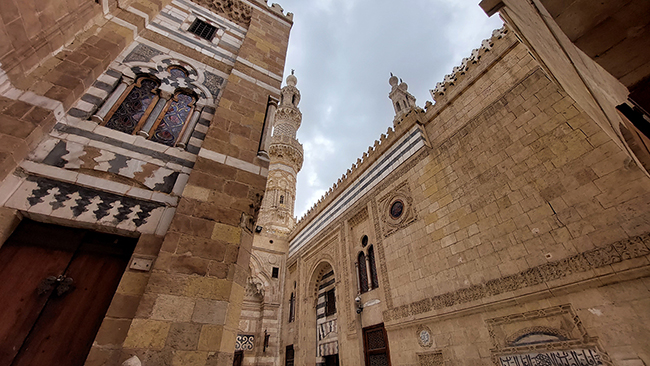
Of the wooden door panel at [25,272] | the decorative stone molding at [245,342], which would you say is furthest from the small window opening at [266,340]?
the wooden door panel at [25,272]

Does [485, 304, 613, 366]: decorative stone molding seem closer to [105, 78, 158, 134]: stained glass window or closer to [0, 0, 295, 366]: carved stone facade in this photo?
[0, 0, 295, 366]: carved stone facade

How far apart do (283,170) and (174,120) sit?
12.2m

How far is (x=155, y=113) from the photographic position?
322 centimetres

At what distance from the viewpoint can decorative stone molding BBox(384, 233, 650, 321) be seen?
335 centimetres

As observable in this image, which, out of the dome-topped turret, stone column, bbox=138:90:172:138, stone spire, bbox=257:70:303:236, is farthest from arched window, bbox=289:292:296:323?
the dome-topped turret

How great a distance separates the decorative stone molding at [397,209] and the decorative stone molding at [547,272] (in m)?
1.94

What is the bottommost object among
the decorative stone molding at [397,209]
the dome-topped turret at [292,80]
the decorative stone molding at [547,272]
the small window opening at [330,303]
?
the decorative stone molding at [547,272]

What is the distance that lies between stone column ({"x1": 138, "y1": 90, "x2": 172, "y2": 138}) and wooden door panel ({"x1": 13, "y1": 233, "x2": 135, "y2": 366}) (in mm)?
1198

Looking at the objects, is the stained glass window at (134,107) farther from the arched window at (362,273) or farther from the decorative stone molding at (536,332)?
the arched window at (362,273)

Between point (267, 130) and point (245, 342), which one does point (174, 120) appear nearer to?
point (267, 130)

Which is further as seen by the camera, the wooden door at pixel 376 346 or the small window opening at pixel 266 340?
the small window opening at pixel 266 340

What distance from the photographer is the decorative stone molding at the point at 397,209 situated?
670 cm

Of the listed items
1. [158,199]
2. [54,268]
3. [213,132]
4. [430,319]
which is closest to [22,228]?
[54,268]

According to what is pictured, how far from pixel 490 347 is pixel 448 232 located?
82.5 inches
